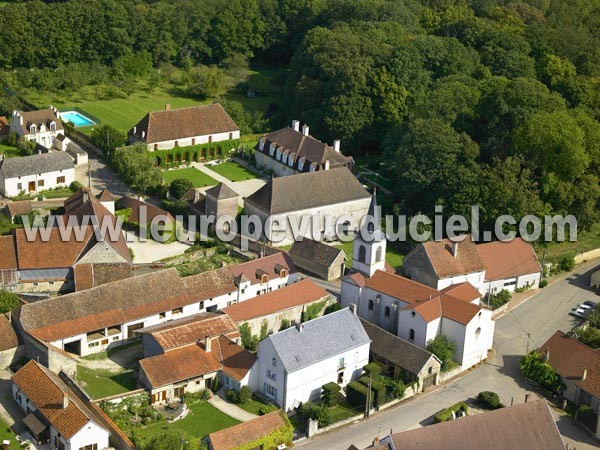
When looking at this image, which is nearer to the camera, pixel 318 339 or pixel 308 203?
pixel 318 339

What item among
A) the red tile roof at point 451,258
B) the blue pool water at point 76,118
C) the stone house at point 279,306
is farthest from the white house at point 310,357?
the blue pool water at point 76,118

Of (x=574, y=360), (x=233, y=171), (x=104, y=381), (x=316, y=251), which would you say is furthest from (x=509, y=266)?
(x=104, y=381)

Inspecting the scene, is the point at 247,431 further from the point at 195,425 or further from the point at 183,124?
the point at 183,124

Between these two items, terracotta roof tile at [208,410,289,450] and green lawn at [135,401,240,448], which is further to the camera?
green lawn at [135,401,240,448]

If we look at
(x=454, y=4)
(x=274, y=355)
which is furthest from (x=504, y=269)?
(x=454, y=4)

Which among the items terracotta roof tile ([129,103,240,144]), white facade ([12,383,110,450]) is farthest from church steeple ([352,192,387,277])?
terracotta roof tile ([129,103,240,144])

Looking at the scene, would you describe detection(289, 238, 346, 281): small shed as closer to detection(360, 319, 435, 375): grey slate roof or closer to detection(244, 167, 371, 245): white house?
detection(244, 167, 371, 245): white house
